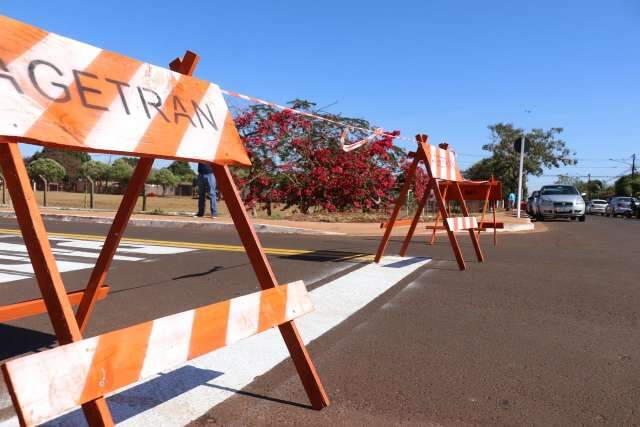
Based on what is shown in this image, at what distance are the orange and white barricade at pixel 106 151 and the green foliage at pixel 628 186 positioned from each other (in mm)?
88890

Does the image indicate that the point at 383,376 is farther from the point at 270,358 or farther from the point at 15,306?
the point at 15,306

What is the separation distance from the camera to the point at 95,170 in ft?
279

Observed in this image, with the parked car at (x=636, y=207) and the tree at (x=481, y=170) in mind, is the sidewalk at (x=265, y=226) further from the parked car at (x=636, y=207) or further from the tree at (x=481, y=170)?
the tree at (x=481, y=170)

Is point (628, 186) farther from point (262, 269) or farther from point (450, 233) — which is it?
point (262, 269)

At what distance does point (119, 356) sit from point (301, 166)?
17167 millimetres

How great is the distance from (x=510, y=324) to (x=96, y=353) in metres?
3.63

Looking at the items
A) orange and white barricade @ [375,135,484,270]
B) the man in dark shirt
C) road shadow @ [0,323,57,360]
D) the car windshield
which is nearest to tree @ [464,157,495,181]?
the car windshield

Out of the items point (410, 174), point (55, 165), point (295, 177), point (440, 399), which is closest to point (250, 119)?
point (295, 177)

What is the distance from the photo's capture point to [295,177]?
1881 centimetres

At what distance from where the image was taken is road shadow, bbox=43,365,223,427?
2662mm

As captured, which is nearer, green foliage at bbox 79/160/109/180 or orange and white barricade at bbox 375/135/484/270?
orange and white barricade at bbox 375/135/484/270

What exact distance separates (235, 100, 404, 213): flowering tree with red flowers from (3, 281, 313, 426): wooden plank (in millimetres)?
15858

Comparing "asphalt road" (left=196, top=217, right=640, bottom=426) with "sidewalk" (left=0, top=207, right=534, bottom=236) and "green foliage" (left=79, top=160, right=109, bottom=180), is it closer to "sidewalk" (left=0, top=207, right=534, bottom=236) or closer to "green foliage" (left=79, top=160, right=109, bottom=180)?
"sidewalk" (left=0, top=207, right=534, bottom=236)

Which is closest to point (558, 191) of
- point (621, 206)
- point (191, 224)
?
point (191, 224)
